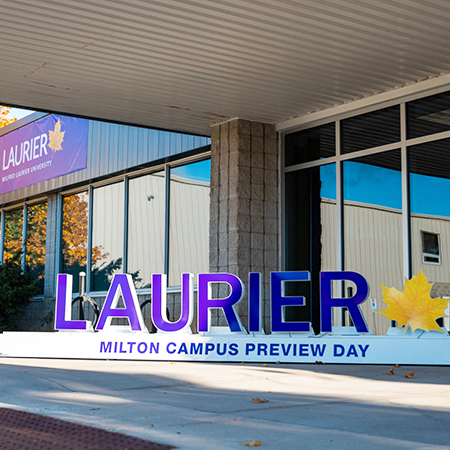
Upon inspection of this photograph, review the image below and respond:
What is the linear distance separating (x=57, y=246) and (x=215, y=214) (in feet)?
23.0

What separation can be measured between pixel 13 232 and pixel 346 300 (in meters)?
13.4

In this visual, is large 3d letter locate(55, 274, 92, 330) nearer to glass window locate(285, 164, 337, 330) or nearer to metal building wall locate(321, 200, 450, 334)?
glass window locate(285, 164, 337, 330)

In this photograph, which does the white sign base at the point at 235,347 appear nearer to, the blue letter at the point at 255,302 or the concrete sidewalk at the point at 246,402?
the blue letter at the point at 255,302

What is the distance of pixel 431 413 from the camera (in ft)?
15.8

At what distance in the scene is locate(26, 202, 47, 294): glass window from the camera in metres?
18.2

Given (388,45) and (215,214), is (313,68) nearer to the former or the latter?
(388,45)

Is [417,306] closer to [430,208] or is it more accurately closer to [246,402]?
[430,208]

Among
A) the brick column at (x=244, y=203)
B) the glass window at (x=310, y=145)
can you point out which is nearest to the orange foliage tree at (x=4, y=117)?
the brick column at (x=244, y=203)

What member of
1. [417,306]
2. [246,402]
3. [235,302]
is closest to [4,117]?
[235,302]

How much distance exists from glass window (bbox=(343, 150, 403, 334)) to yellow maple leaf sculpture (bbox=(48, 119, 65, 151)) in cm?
859

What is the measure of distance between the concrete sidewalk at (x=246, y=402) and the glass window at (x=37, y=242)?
32.6 ft

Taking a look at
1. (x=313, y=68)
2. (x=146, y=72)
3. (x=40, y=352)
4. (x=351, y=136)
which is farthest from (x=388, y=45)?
(x=40, y=352)

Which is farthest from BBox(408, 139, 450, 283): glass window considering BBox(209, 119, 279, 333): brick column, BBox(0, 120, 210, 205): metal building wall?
BBox(0, 120, 210, 205): metal building wall

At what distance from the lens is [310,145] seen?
11.9 m
